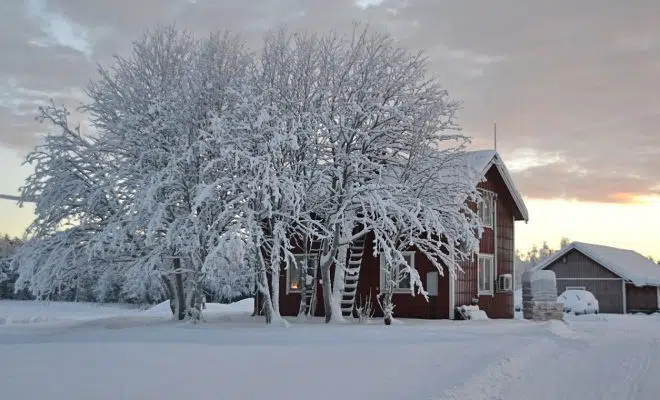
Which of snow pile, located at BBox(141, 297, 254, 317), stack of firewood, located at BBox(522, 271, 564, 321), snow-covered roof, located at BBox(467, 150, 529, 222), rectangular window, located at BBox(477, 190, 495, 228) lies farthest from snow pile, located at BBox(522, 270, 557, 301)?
snow pile, located at BBox(141, 297, 254, 317)

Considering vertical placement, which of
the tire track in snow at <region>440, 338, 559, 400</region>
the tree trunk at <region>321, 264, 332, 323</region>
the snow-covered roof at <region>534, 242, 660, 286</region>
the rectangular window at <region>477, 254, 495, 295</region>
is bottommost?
the tire track in snow at <region>440, 338, 559, 400</region>

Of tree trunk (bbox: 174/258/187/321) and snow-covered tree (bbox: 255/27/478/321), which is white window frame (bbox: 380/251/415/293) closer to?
snow-covered tree (bbox: 255/27/478/321)

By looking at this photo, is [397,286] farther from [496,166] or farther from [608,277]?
[608,277]

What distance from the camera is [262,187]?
1939cm

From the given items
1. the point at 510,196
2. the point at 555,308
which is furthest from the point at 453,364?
the point at 510,196

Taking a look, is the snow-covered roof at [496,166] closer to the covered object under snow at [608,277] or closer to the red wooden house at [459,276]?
the red wooden house at [459,276]

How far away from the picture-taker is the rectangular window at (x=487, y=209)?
1133 inches

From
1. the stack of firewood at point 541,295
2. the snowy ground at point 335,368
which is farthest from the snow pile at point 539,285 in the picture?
the snowy ground at point 335,368

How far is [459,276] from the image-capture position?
26078 millimetres

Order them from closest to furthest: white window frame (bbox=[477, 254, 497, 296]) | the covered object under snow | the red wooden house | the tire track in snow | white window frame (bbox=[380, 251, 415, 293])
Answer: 1. the tire track in snow
2. the red wooden house
3. white window frame (bbox=[380, 251, 415, 293])
4. white window frame (bbox=[477, 254, 497, 296])
5. the covered object under snow

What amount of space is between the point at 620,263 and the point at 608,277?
4.83 feet

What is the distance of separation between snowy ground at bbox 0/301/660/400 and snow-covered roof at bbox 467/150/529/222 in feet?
36.2

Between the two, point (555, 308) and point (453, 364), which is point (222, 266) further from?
point (555, 308)

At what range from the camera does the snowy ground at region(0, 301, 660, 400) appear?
9273 millimetres
